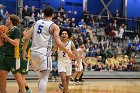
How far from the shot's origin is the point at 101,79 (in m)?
23.0

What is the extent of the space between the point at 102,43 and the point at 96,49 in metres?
1.29

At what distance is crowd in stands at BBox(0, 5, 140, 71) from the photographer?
23547mm

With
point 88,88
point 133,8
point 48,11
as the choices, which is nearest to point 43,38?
point 48,11

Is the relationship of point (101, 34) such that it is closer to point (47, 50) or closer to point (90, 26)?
point (90, 26)

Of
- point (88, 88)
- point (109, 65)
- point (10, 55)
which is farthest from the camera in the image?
point (109, 65)

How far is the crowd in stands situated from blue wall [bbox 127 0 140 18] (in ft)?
16.8

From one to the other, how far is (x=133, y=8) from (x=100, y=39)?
10566 millimetres

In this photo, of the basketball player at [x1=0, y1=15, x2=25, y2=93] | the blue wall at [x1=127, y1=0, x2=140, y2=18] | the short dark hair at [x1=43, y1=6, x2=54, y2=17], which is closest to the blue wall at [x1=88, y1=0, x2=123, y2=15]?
the blue wall at [x1=127, y1=0, x2=140, y2=18]

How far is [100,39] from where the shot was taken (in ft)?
88.6

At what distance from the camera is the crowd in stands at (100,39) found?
77.3 ft

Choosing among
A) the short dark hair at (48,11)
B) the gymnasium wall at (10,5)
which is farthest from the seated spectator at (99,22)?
the short dark hair at (48,11)

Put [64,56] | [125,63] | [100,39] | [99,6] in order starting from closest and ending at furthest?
[64,56] → [125,63] → [100,39] → [99,6]

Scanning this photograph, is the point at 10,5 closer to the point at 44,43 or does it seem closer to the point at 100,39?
the point at 100,39

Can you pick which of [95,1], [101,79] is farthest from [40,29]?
[95,1]
